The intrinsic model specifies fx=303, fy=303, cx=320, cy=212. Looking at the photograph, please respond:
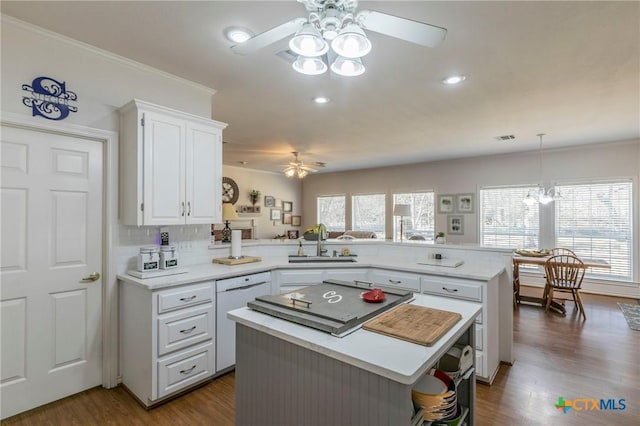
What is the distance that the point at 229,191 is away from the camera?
774 cm

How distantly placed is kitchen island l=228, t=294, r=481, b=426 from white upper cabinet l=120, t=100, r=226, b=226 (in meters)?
1.52

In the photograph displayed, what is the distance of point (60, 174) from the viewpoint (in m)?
2.30

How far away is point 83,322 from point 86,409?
0.62 metres

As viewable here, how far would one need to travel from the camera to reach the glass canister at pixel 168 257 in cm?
260

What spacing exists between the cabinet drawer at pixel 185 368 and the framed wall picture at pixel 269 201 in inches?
250

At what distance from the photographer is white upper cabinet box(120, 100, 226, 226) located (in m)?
2.43

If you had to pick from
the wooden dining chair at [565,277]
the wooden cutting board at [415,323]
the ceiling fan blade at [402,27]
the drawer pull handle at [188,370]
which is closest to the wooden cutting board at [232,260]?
the drawer pull handle at [188,370]

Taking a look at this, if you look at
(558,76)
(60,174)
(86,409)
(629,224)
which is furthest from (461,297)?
(629,224)

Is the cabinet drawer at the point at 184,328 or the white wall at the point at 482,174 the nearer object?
the cabinet drawer at the point at 184,328

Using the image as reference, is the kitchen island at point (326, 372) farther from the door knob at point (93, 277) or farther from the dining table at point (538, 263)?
the dining table at point (538, 263)

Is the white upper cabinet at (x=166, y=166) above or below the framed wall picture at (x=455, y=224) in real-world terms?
above

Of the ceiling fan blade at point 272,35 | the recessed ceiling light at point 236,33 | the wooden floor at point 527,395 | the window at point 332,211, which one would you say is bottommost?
the wooden floor at point 527,395

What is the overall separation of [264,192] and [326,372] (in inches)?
307

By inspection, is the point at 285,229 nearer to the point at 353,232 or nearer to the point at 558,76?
the point at 353,232
